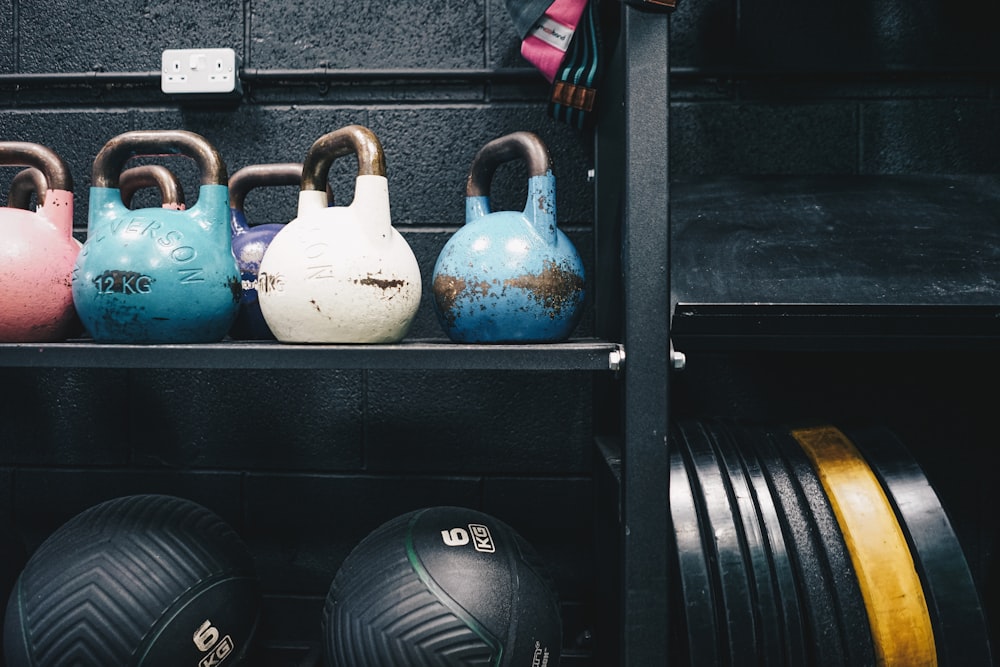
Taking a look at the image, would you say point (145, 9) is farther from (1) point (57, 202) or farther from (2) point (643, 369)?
(2) point (643, 369)

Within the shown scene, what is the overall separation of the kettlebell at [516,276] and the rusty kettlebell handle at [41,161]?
60 centimetres

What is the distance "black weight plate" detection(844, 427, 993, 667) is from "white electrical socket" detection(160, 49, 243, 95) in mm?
1359

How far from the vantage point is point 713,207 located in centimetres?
102

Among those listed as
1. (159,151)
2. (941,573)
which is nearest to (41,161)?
(159,151)

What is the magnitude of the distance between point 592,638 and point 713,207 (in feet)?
2.67

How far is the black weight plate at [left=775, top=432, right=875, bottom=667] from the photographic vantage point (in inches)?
32.7

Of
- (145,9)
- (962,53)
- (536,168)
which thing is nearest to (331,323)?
(536,168)

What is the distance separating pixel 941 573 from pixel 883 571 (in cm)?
7

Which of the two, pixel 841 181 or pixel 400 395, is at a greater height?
pixel 841 181

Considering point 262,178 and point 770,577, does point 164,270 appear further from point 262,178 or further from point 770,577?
point 770,577

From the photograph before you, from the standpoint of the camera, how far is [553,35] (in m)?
1.13

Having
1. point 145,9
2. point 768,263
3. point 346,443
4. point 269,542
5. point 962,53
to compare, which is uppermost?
point 145,9

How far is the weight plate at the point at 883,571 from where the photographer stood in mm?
829

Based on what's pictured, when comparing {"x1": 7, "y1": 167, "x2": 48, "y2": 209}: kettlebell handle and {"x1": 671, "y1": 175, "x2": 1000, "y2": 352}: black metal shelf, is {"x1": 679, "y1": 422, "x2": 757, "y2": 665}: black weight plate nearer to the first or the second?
{"x1": 671, "y1": 175, "x2": 1000, "y2": 352}: black metal shelf
